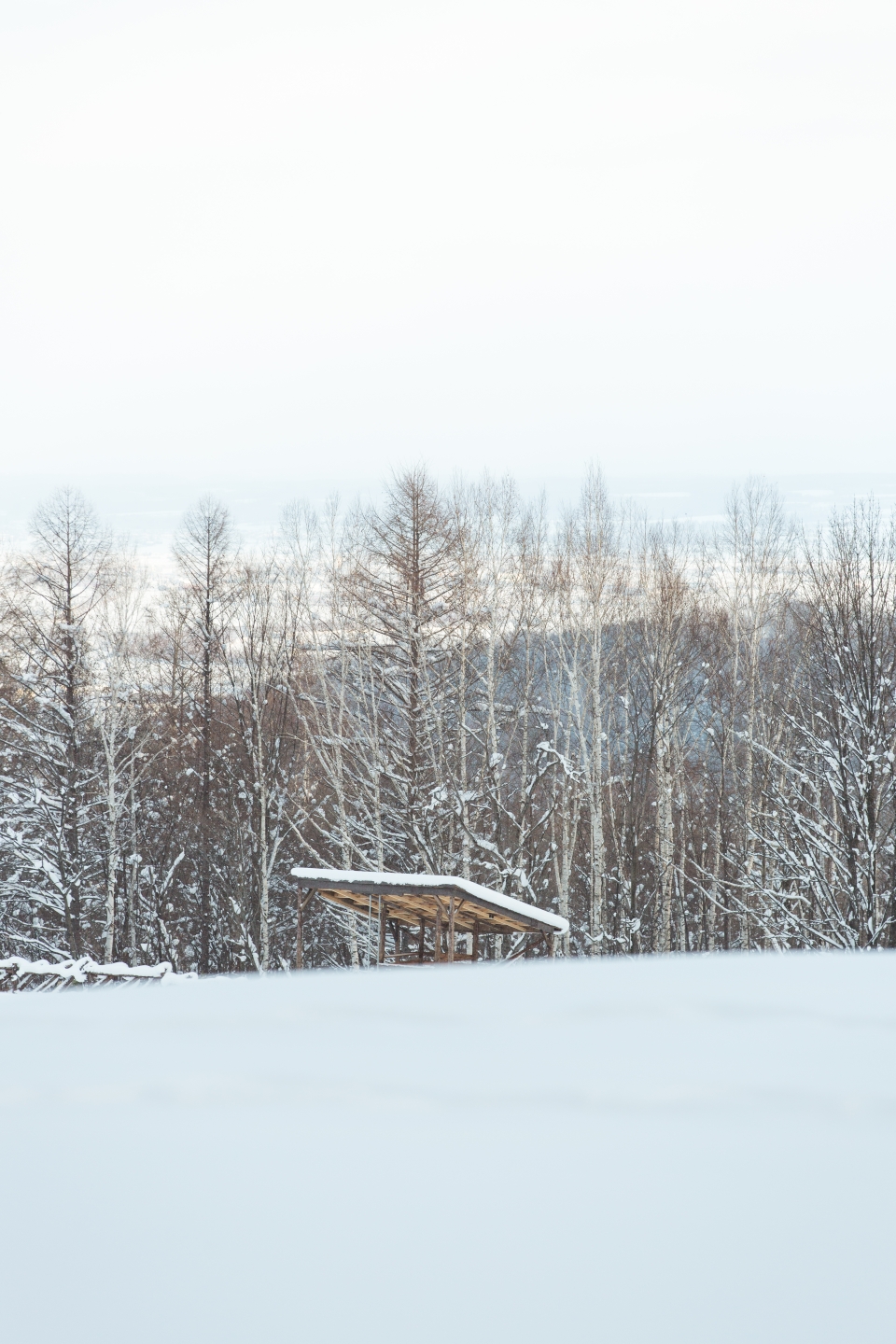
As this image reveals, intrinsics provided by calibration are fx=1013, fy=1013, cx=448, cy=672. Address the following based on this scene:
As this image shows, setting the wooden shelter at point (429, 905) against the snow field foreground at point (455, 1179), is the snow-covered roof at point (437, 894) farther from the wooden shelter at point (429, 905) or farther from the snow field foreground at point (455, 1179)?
the snow field foreground at point (455, 1179)

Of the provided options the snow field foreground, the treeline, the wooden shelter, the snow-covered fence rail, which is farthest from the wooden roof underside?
the snow field foreground

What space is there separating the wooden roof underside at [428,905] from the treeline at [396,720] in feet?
11.8

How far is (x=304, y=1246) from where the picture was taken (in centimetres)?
81

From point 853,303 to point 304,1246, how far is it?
2522 centimetres

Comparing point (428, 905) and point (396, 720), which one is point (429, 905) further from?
point (396, 720)

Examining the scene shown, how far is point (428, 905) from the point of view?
11945mm

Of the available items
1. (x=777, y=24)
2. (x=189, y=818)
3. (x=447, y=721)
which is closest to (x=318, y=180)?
(x=447, y=721)

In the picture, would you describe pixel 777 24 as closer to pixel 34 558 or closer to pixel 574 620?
pixel 574 620

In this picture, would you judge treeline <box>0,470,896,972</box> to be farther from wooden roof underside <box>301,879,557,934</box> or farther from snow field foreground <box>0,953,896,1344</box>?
snow field foreground <box>0,953,896,1344</box>

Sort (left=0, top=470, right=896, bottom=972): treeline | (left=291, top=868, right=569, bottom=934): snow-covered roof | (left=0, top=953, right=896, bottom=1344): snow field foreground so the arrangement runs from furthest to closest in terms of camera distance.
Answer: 1. (left=0, top=470, right=896, bottom=972): treeline
2. (left=291, top=868, right=569, bottom=934): snow-covered roof
3. (left=0, top=953, right=896, bottom=1344): snow field foreground

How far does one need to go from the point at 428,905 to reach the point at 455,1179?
1132 centimetres

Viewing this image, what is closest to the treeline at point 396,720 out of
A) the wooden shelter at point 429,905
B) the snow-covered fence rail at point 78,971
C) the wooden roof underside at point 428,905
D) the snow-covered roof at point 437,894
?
the snow-covered fence rail at point 78,971

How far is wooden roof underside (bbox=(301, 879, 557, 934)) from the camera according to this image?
10.6m

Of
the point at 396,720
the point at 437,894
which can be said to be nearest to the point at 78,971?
the point at 437,894
